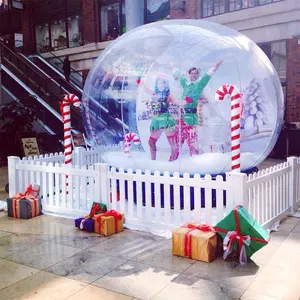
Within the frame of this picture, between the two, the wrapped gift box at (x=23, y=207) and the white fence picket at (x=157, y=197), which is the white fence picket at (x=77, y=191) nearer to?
the wrapped gift box at (x=23, y=207)

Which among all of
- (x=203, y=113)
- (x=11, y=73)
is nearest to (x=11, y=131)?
(x=11, y=73)

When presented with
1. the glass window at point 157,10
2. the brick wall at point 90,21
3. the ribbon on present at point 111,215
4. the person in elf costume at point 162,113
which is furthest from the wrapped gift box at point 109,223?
the brick wall at point 90,21

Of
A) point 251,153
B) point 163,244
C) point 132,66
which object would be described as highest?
point 132,66

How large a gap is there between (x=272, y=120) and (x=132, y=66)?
2868mm

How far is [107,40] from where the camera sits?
20359 mm

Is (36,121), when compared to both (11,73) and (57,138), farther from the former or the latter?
(11,73)

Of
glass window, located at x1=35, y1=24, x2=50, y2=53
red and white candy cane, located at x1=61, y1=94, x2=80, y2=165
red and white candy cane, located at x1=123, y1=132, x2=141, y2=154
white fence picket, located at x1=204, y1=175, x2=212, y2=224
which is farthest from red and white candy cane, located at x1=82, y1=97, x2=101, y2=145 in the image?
glass window, located at x1=35, y1=24, x2=50, y2=53

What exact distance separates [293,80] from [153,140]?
31.1 feet

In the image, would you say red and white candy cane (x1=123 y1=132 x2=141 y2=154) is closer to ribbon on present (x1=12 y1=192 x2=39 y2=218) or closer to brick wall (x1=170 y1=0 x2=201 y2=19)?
ribbon on present (x1=12 y1=192 x2=39 y2=218)

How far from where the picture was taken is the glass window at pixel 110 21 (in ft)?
66.4

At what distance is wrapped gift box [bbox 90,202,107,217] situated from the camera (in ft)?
19.8

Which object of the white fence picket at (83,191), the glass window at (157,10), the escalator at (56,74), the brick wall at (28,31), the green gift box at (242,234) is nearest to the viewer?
the green gift box at (242,234)

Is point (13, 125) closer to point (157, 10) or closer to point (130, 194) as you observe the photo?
point (157, 10)

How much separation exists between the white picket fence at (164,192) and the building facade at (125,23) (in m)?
8.31
